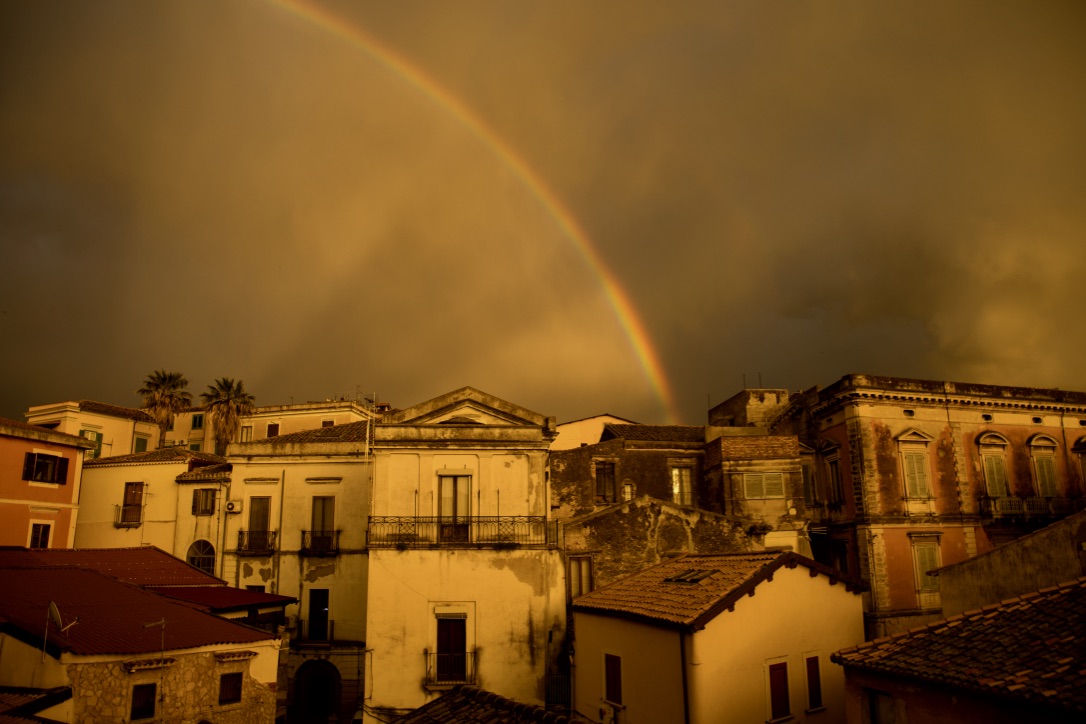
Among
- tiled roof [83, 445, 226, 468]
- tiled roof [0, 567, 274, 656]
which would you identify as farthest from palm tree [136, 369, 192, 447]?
tiled roof [0, 567, 274, 656]

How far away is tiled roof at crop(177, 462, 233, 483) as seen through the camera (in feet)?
121

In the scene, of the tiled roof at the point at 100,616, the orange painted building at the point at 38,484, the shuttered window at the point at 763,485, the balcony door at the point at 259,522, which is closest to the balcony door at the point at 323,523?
the balcony door at the point at 259,522

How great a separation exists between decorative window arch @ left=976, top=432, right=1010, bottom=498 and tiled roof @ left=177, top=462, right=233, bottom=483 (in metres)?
38.4

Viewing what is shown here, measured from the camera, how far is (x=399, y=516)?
25828 mm

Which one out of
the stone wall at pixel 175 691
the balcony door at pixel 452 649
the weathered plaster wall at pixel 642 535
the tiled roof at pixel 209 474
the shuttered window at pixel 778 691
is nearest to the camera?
the stone wall at pixel 175 691

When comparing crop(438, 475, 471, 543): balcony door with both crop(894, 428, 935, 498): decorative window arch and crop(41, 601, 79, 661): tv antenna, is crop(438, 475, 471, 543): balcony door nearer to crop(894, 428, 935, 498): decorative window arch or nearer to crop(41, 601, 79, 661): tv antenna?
crop(41, 601, 79, 661): tv antenna

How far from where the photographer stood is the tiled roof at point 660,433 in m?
42.4

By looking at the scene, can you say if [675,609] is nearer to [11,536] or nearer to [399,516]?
[399,516]

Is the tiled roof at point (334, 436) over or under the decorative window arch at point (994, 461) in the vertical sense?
over

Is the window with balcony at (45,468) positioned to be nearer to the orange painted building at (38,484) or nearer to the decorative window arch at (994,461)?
the orange painted building at (38,484)

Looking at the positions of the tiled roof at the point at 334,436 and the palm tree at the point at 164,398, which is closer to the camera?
the tiled roof at the point at 334,436

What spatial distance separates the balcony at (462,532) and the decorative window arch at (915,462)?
873 inches

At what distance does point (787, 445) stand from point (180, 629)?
29132 millimetres

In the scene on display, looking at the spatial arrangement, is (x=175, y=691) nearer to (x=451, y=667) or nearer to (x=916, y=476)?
(x=451, y=667)
